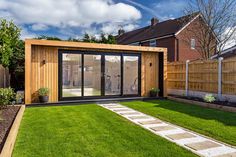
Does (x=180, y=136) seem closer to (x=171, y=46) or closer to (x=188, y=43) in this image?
(x=171, y=46)

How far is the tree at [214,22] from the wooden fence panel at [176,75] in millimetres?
5689

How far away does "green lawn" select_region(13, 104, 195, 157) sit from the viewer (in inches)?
161

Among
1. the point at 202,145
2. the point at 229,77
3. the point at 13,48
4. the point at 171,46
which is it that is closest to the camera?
the point at 202,145

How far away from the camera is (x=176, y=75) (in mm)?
12719

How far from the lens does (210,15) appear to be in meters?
16.2

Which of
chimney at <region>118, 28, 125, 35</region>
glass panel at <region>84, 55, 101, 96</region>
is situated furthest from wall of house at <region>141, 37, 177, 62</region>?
glass panel at <region>84, 55, 101, 96</region>

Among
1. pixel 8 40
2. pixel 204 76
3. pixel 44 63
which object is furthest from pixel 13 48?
pixel 204 76

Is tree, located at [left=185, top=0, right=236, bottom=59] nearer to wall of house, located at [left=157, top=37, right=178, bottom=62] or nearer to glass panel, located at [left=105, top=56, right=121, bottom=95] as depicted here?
wall of house, located at [left=157, top=37, right=178, bottom=62]

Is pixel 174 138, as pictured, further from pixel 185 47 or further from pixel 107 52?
pixel 185 47

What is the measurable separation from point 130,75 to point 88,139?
6.98 m

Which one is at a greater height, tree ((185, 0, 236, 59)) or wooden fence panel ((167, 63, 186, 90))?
tree ((185, 0, 236, 59))

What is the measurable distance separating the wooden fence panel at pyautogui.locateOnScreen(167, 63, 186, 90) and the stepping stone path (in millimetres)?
5749

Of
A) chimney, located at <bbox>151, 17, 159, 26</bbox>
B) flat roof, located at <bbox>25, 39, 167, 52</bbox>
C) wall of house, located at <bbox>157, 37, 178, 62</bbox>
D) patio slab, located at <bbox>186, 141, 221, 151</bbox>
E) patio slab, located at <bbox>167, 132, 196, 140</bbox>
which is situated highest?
chimney, located at <bbox>151, 17, 159, 26</bbox>

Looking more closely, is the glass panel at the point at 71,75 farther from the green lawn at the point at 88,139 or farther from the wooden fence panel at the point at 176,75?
the wooden fence panel at the point at 176,75
